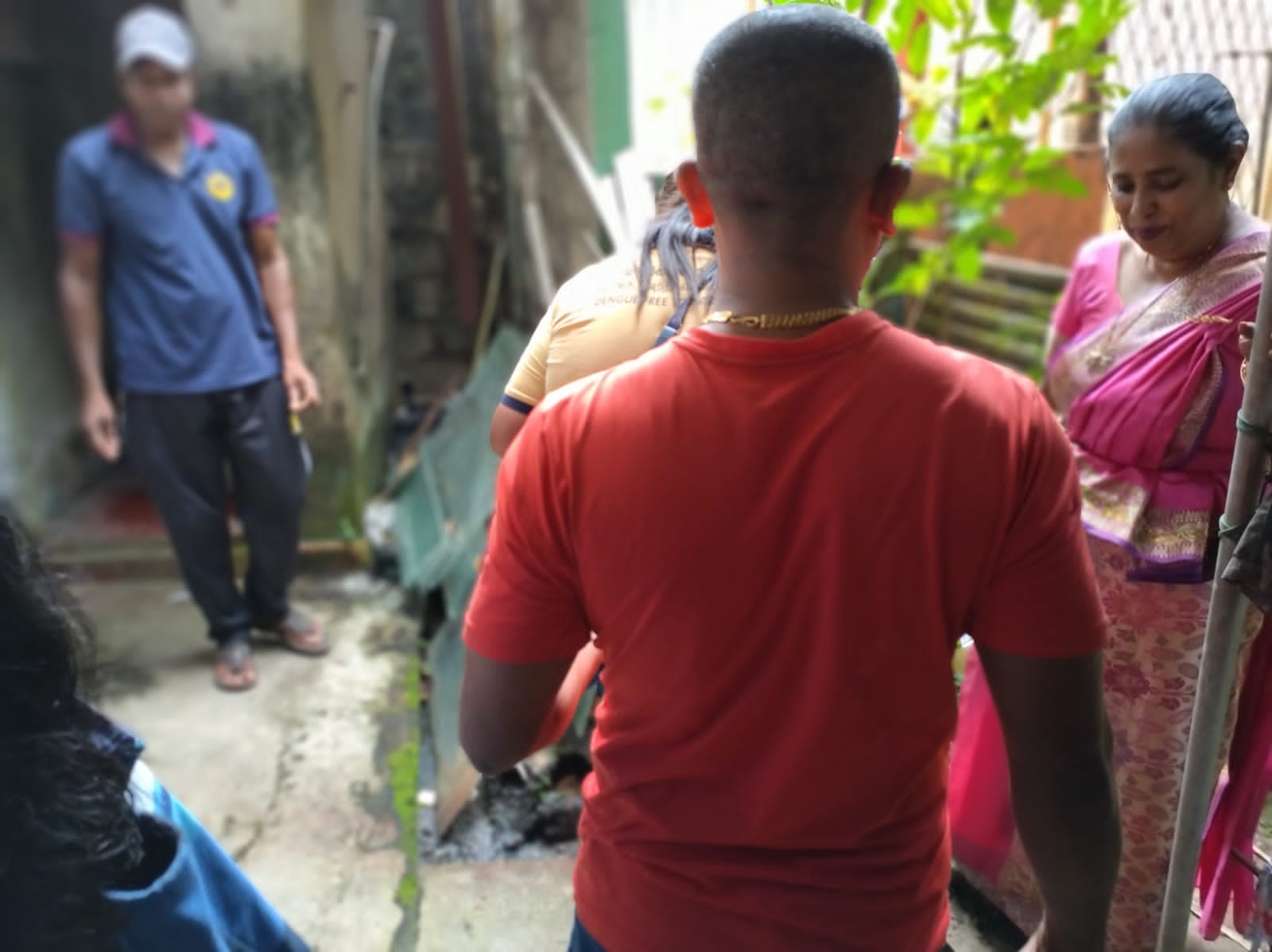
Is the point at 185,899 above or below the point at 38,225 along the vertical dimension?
below

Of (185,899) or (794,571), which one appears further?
(185,899)

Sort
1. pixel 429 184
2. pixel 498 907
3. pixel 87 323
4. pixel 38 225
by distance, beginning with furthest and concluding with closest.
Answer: pixel 429 184, pixel 38 225, pixel 87 323, pixel 498 907

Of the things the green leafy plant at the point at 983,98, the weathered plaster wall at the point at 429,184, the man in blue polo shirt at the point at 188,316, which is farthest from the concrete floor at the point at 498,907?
the weathered plaster wall at the point at 429,184

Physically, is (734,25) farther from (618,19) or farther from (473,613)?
(618,19)

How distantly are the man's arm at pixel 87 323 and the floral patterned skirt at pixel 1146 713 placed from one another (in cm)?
273

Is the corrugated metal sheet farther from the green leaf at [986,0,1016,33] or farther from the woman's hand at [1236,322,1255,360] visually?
the woman's hand at [1236,322,1255,360]

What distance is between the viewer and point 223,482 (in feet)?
10.7

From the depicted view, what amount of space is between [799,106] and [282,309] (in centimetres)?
283

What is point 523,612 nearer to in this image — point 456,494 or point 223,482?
point 223,482

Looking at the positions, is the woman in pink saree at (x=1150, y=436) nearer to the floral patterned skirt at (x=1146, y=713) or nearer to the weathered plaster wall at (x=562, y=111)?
the floral patterned skirt at (x=1146, y=713)

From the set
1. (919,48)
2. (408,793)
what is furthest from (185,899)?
(919,48)

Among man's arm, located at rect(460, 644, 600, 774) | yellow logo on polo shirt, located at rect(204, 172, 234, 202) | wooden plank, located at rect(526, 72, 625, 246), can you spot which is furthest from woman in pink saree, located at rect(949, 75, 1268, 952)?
yellow logo on polo shirt, located at rect(204, 172, 234, 202)

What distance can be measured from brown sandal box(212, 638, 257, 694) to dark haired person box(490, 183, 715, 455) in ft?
8.14

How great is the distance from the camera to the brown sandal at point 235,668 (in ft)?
10.8
